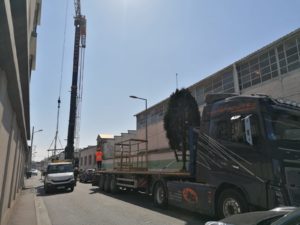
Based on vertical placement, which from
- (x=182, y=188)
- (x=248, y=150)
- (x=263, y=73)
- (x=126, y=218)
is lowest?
(x=126, y=218)

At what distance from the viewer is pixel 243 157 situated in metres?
7.47

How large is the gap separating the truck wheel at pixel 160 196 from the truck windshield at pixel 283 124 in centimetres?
553

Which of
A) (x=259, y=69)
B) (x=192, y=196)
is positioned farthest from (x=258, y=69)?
(x=192, y=196)

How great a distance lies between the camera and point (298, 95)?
17562mm

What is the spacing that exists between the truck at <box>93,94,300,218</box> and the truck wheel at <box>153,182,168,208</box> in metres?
1.34

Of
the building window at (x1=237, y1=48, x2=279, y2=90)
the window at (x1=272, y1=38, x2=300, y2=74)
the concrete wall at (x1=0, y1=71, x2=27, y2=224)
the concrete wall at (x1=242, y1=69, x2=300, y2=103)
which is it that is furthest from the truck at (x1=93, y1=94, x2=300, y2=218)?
the building window at (x1=237, y1=48, x2=279, y2=90)

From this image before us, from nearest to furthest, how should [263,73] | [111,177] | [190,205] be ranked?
[190,205]
[111,177]
[263,73]

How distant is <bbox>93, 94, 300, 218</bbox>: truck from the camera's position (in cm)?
667

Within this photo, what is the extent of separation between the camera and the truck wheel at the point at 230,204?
733 centimetres

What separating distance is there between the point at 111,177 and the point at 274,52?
13502mm

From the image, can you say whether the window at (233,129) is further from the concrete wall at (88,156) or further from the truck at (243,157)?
the concrete wall at (88,156)

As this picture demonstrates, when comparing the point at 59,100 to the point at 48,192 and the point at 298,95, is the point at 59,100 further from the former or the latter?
the point at 298,95

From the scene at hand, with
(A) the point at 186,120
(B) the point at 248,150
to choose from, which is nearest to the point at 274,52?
(A) the point at 186,120

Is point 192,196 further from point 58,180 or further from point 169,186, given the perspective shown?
point 58,180
